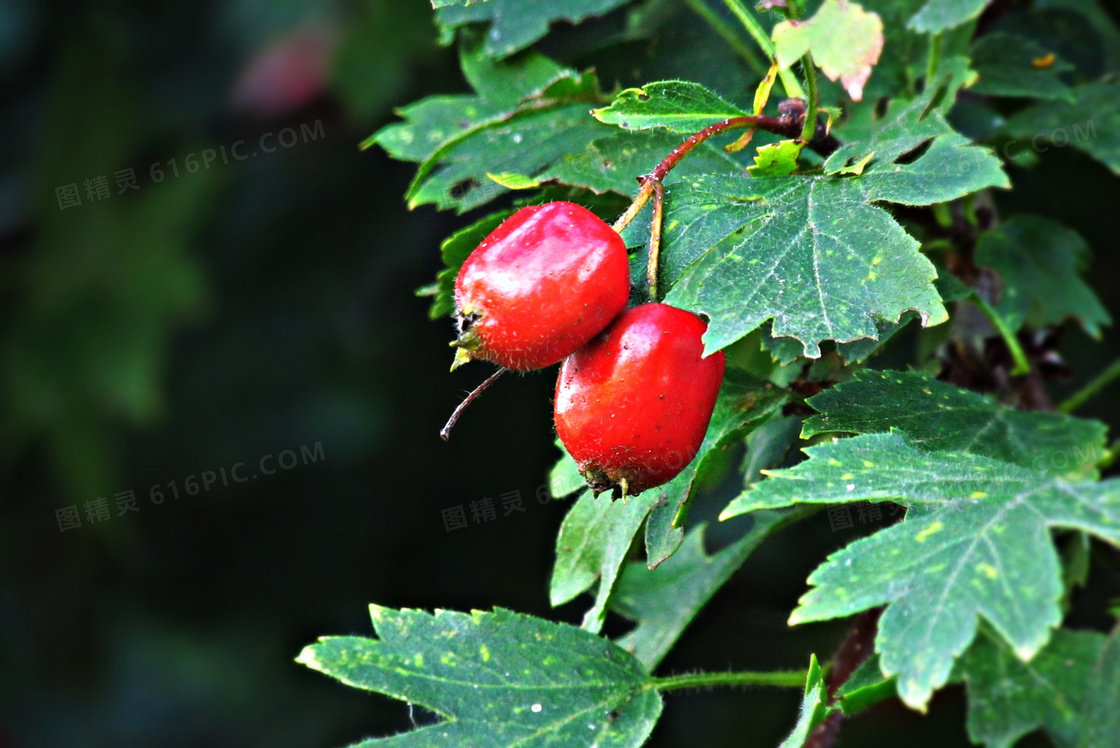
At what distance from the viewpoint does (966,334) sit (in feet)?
5.11

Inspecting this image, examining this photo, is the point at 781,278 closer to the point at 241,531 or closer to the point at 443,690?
the point at 443,690

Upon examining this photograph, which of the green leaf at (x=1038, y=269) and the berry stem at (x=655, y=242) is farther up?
the berry stem at (x=655, y=242)

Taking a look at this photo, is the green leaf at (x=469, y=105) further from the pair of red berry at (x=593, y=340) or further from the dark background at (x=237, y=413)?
the dark background at (x=237, y=413)

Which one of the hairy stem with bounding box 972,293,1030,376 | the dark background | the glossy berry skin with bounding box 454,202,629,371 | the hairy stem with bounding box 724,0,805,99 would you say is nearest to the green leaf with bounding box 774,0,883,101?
the hairy stem with bounding box 724,0,805,99

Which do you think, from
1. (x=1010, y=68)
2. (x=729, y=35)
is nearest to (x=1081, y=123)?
(x=1010, y=68)

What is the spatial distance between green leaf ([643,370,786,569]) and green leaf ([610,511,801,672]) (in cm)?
19

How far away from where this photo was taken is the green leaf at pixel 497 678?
117 cm

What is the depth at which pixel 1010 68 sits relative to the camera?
61.4 inches

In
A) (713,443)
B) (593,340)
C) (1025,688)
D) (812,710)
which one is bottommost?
(1025,688)

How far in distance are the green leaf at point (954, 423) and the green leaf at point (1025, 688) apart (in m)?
0.31

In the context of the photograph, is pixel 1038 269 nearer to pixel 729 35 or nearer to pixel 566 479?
pixel 729 35

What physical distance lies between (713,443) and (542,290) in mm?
289

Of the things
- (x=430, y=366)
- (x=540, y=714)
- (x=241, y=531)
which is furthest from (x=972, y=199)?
(x=241, y=531)

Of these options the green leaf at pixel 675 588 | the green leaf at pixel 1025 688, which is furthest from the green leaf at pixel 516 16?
the green leaf at pixel 1025 688
